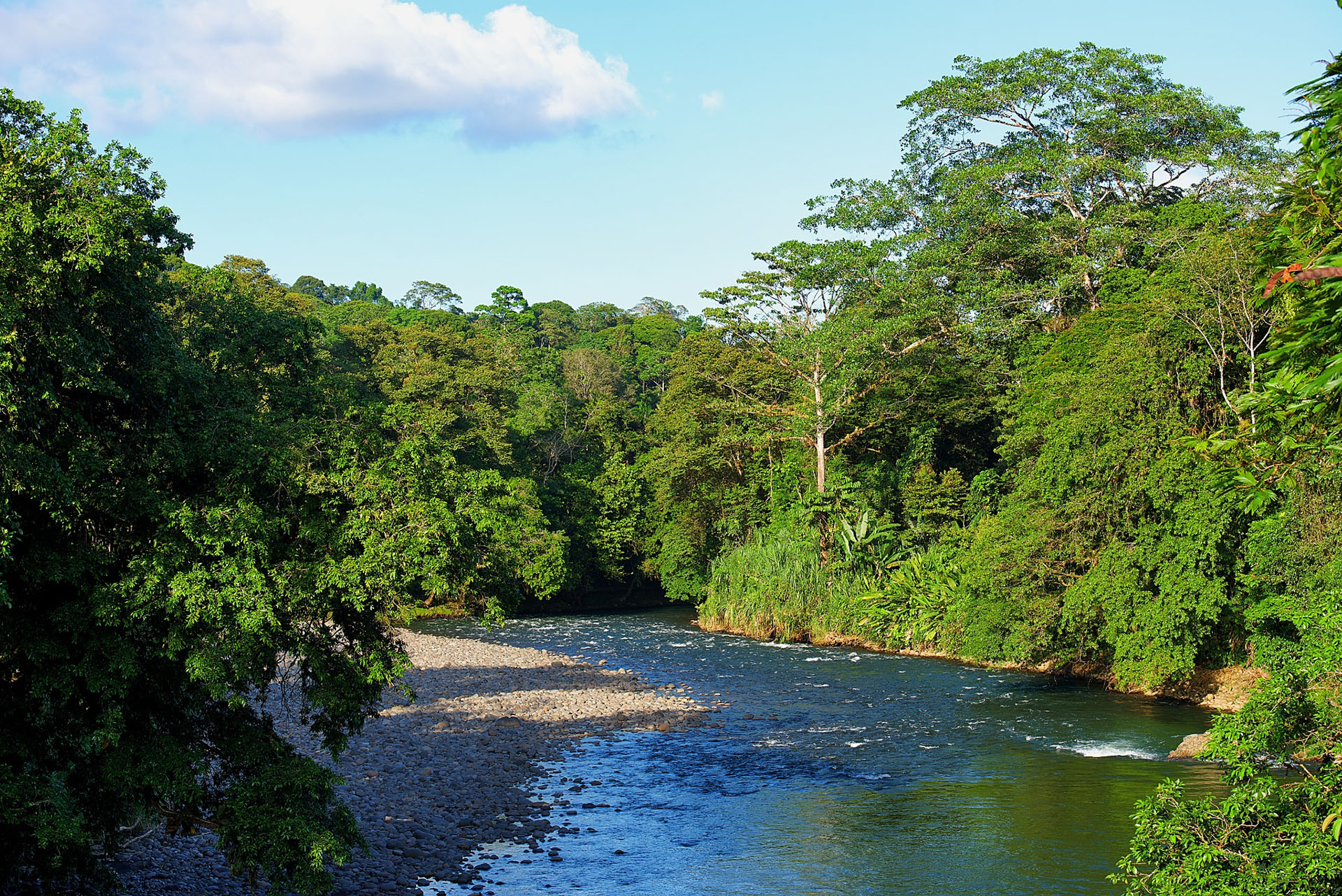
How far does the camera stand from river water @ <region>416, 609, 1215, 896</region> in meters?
12.4

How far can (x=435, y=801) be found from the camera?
1493 centimetres

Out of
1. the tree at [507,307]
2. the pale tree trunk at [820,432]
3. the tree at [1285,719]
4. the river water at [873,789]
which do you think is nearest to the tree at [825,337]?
the pale tree trunk at [820,432]

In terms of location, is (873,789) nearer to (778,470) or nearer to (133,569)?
(133,569)

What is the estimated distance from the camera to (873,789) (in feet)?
52.8

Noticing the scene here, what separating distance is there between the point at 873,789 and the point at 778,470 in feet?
83.7

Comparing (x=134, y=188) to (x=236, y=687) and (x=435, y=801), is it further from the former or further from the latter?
(x=435, y=801)

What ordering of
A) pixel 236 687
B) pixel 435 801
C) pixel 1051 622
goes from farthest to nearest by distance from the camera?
pixel 1051 622
pixel 435 801
pixel 236 687

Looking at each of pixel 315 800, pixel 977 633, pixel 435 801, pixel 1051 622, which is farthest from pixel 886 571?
pixel 315 800

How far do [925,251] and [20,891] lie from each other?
3201 centimetres

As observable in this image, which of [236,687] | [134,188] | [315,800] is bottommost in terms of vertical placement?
[315,800]

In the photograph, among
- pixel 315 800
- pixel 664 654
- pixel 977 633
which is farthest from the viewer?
pixel 664 654

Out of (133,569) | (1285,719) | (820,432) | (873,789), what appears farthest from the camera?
(820,432)

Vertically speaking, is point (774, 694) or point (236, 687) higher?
point (236, 687)

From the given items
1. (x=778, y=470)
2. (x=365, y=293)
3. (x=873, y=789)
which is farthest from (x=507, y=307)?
(x=873, y=789)
